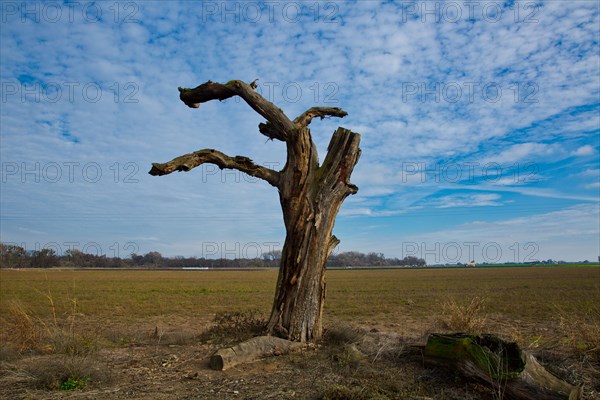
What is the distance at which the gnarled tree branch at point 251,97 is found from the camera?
32.0ft

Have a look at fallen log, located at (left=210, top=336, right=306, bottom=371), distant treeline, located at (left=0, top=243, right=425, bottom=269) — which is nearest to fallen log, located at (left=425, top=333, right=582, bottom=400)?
fallen log, located at (left=210, top=336, right=306, bottom=371)

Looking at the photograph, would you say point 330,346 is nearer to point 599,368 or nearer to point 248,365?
point 248,365

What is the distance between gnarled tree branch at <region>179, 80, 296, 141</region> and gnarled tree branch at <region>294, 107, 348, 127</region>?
51cm

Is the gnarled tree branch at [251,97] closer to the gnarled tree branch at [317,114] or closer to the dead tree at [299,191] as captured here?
the dead tree at [299,191]

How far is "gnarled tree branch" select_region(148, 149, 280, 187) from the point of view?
28.4ft

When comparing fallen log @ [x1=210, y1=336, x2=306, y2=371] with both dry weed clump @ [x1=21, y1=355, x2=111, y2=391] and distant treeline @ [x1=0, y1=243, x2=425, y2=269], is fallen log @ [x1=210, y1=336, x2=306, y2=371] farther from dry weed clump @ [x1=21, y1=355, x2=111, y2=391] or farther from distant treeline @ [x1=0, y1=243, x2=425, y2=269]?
distant treeline @ [x1=0, y1=243, x2=425, y2=269]

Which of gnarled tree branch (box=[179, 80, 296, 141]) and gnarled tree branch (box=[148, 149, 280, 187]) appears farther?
gnarled tree branch (box=[179, 80, 296, 141])

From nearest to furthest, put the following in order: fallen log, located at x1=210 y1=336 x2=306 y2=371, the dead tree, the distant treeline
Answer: fallen log, located at x1=210 y1=336 x2=306 y2=371 < the dead tree < the distant treeline

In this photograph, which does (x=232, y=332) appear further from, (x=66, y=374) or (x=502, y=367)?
(x=502, y=367)

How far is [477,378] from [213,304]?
74.1ft

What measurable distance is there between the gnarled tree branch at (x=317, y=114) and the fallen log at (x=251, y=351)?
489cm

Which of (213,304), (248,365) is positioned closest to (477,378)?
(248,365)

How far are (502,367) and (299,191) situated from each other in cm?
521

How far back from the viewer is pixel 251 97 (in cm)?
991
